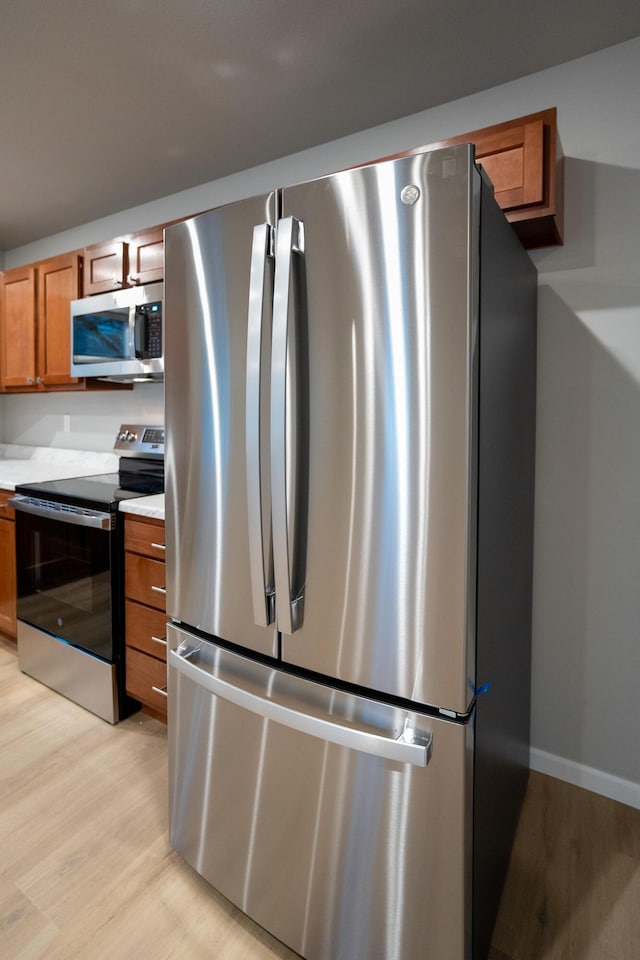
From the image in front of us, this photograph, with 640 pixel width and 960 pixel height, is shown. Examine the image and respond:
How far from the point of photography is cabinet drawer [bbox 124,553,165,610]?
6.68 ft

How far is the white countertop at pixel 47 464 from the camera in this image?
2.88 meters

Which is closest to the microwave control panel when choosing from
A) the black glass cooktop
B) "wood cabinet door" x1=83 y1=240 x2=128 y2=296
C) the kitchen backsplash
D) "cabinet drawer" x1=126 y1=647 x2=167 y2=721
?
"wood cabinet door" x1=83 y1=240 x2=128 y2=296

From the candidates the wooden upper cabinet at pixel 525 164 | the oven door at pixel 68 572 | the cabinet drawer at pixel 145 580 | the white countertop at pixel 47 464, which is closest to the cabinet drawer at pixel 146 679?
the oven door at pixel 68 572

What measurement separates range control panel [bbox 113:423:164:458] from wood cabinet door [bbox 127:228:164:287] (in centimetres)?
73

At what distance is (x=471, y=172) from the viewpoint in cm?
96

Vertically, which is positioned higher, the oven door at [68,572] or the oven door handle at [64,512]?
the oven door handle at [64,512]

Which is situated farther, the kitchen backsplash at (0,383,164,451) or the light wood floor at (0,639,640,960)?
the kitchen backsplash at (0,383,164,451)

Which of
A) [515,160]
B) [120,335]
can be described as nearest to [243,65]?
[515,160]

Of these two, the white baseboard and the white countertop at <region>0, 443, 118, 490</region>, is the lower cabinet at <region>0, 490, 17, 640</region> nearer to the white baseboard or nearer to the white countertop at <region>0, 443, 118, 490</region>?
the white countertop at <region>0, 443, 118, 490</region>

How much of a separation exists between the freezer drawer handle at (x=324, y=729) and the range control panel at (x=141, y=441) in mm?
1524

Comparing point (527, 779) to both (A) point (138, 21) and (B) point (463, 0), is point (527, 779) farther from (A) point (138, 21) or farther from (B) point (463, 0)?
(A) point (138, 21)

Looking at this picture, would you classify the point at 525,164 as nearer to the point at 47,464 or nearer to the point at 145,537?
the point at 145,537

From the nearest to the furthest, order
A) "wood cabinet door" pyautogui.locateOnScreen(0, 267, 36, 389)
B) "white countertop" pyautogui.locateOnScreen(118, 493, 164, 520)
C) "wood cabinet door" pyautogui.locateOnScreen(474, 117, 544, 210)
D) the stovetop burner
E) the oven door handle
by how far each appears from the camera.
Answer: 1. "wood cabinet door" pyautogui.locateOnScreen(474, 117, 544, 210)
2. "white countertop" pyautogui.locateOnScreen(118, 493, 164, 520)
3. the oven door handle
4. the stovetop burner
5. "wood cabinet door" pyautogui.locateOnScreen(0, 267, 36, 389)

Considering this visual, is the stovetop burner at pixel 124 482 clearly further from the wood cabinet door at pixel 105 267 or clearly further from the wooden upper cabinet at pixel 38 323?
the wood cabinet door at pixel 105 267
